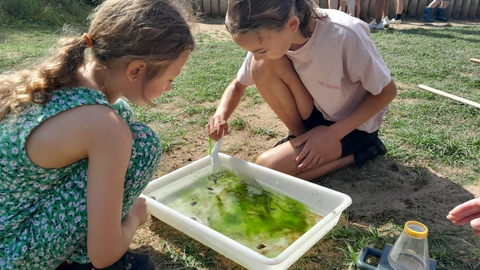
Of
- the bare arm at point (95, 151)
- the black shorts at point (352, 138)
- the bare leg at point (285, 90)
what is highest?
the bare arm at point (95, 151)

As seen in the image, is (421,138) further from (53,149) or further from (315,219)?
(53,149)

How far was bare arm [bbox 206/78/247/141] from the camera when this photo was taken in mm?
2053

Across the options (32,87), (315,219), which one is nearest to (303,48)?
(315,219)

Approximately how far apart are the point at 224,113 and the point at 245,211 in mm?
635

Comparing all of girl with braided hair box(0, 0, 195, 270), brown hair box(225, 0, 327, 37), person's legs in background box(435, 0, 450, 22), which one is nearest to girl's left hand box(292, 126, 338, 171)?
brown hair box(225, 0, 327, 37)

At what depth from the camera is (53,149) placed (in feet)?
3.51

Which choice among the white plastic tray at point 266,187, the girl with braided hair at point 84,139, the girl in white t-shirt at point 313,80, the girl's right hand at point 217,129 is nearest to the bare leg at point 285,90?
the girl in white t-shirt at point 313,80

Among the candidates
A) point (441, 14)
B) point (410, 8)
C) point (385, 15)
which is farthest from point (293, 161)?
point (410, 8)

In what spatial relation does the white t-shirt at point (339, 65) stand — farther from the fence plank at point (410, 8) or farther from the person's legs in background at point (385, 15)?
the fence plank at point (410, 8)

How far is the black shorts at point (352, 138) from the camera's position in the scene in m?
2.09

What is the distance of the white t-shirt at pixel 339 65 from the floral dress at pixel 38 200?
1098mm

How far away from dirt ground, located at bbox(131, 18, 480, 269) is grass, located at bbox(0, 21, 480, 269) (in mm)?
52

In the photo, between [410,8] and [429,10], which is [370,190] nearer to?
[429,10]

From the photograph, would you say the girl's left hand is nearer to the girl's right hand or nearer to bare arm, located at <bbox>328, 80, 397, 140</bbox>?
bare arm, located at <bbox>328, 80, 397, 140</bbox>
